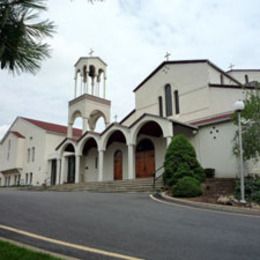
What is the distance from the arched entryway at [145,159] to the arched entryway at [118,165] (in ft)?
6.06

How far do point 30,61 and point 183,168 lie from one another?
42.1ft

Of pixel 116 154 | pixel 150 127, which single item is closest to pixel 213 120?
pixel 150 127

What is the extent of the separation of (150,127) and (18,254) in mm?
19303

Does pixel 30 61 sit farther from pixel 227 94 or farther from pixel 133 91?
pixel 133 91

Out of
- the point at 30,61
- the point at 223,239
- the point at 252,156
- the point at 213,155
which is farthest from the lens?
the point at 213,155

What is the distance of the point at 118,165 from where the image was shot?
2797 centimetres

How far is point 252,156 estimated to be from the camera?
53.3 feet

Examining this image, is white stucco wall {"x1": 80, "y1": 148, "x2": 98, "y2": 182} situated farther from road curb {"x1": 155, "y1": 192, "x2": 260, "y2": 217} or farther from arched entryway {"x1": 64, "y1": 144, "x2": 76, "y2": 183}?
road curb {"x1": 155, "y1": 192, "x2": 260, "y2": 217}

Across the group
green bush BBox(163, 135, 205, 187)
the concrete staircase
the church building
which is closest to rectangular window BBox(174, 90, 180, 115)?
the church building

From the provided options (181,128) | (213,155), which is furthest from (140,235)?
(181,128)

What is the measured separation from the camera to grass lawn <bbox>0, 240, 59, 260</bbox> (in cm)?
463

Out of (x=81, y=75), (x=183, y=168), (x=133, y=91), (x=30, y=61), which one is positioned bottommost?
(x=183, y=168)

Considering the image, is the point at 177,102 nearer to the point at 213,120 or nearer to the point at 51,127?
the point at 213,120

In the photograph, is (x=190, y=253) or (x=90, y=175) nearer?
(x=190, y=253)
